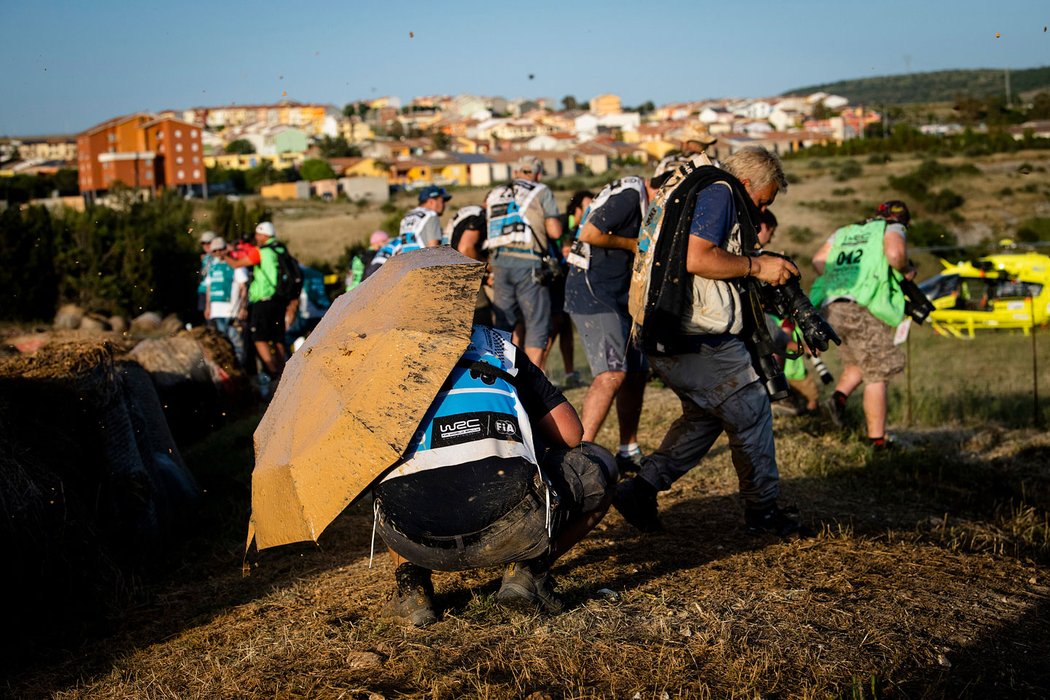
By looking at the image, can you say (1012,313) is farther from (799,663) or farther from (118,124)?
(118,124)

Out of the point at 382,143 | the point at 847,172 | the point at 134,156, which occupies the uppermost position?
the point at 382,143

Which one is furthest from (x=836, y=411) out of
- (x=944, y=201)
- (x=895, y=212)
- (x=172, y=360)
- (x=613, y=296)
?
(x=944, y=201)

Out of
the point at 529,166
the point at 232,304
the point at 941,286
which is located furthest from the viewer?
the point at 941,286

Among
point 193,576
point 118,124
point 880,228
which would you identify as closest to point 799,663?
point 193,576

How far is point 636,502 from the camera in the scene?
5.42 metres

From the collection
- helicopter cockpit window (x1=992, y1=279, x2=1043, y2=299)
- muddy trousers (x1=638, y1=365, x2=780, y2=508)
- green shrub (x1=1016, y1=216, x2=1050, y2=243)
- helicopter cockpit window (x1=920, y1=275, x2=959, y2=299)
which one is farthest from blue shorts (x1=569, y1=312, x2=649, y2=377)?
green shrub (x1=1016, y1=216, x2=1050, y2=243)

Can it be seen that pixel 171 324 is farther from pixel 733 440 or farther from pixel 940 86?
pixel 940 86

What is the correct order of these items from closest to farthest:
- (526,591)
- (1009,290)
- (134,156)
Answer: (526,591), (1009,290), (134,156)

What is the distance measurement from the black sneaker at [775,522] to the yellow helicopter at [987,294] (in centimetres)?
1926

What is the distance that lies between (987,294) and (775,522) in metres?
20.4

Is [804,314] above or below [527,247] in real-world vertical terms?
below

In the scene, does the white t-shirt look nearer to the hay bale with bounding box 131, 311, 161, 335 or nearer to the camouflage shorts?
the hay bale with bounding box 131, 311, 161, 335

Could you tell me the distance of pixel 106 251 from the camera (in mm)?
23672

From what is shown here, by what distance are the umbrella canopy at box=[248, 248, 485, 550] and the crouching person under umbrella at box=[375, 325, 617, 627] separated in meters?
0.11
